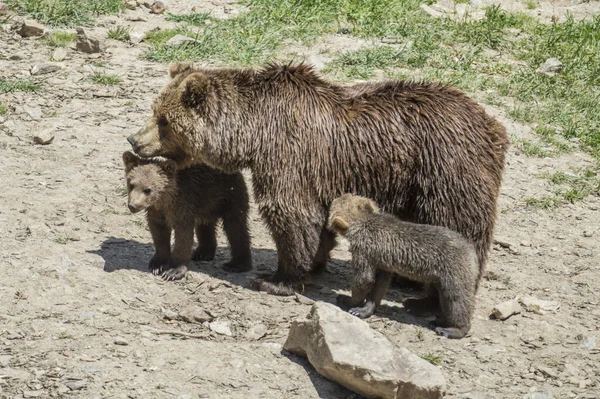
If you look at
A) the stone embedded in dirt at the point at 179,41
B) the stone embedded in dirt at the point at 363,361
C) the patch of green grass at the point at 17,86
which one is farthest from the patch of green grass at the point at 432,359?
the stone embedded in dirt at the point at 179,41

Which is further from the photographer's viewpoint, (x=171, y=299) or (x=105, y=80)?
(x=105, y=80)

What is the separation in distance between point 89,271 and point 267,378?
190cm

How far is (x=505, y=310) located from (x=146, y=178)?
3.02m

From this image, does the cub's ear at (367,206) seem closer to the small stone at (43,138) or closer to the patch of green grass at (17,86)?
the small stone at (43,138)

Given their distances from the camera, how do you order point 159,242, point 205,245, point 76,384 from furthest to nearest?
1. point 205,245
2. point 159,242
3. point 76,384

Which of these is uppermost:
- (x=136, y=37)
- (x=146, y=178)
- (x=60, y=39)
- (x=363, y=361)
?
(x=136, y=37)

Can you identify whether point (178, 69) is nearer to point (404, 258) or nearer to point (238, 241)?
point (238, 241)

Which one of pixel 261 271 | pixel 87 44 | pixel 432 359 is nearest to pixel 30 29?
pixel 87 44

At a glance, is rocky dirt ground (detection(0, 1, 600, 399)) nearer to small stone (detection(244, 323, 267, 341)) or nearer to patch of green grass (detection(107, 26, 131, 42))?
small stone (detection(244, 323, 267, 341))

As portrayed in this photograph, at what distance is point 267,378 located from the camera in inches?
238

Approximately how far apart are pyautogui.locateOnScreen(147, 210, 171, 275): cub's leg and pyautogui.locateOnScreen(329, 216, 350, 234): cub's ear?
141cm

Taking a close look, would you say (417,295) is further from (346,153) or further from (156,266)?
(156,266)

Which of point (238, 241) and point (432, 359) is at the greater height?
point (238, 241)

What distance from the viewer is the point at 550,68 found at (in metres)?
12.1
